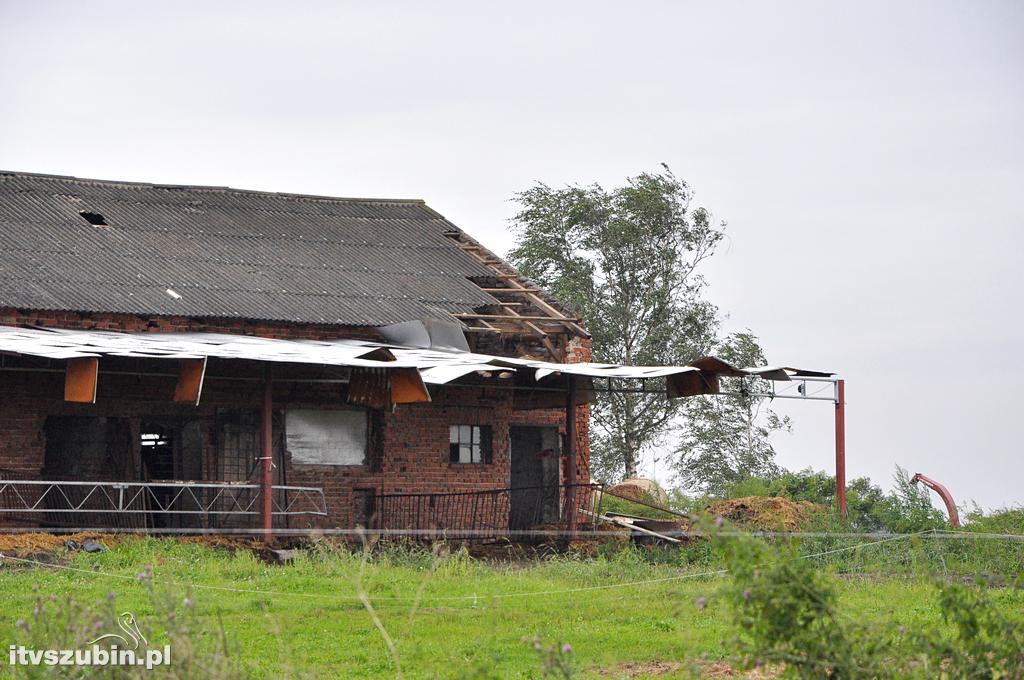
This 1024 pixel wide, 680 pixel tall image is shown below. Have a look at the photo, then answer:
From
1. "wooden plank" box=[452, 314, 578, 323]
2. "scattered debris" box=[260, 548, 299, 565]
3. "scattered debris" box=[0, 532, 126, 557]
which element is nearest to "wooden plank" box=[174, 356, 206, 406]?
"scattered debris" box=[0, 532, 126, 557]

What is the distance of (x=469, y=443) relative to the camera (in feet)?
71.2

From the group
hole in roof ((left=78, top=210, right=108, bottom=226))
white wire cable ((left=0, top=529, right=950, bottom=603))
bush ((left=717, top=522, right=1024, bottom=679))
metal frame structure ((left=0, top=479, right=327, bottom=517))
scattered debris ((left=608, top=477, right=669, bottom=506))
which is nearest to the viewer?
bush ((left=717, top=522, right=1024, bottom=679))

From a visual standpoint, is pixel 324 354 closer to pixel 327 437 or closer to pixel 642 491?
pixel 327 437

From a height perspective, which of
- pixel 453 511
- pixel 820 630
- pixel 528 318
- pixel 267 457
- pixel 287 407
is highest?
pixel 528 318

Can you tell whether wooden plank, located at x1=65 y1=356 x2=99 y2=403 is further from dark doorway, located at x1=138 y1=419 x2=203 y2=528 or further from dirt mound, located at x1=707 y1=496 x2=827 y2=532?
dirt mound, located at x1=707 y1=496 x2=827 y2=532

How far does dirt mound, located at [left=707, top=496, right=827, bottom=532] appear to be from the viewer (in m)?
18.9

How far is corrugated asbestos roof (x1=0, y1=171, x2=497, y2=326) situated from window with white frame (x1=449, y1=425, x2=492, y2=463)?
6.14ft

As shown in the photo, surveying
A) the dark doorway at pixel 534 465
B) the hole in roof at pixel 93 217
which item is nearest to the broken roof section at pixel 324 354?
the dark doorway at pixel 534 465

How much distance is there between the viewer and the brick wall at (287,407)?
18016mm

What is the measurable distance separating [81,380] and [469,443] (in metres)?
7.32

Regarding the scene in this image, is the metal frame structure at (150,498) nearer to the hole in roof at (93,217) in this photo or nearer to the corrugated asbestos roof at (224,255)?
the corrugated asbestos roof at (224,255)

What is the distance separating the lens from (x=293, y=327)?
2088 centimetres

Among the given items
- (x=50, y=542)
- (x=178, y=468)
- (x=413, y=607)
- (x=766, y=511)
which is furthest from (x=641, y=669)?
(x=178, y=468)

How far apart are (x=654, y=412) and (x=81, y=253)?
A: 51.1 ft
